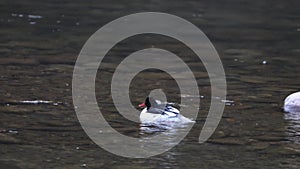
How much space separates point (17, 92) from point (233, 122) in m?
3.01

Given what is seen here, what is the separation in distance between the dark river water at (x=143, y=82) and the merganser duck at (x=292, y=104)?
18cm

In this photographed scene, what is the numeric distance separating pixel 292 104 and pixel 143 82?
2450 mm

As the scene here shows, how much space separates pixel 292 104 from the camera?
10609 mm

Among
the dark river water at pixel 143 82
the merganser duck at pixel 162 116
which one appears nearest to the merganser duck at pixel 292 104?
the dark river water at pixel 143 82

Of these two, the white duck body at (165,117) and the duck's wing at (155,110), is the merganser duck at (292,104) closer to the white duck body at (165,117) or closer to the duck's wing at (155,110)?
the white duck body at (165,117)

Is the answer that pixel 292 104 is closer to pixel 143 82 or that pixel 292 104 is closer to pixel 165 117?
pixel 165 117

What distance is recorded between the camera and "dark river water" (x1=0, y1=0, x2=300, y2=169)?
337 inches

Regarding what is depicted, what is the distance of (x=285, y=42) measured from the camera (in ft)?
52.0

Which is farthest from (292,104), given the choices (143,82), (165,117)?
(143,82)

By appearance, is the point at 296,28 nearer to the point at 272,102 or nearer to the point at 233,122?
the point at 272,102

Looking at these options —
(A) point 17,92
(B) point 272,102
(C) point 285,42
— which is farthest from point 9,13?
(B) point 272,102

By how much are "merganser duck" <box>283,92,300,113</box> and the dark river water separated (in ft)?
0.57

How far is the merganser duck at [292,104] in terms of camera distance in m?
10.6

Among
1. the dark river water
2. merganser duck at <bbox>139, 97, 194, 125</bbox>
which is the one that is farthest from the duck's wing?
the dark river water
